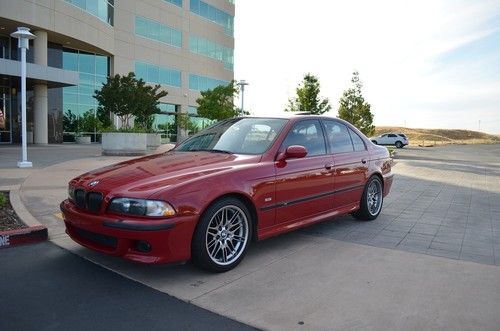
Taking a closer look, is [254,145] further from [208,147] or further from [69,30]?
[69,30]

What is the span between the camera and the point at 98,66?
116 feet

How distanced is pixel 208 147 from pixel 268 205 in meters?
1.22

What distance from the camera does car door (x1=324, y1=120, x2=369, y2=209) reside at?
5.86 meters

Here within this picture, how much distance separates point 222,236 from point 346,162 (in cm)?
245

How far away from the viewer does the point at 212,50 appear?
49062mm

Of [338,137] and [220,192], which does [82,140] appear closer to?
[338,137]

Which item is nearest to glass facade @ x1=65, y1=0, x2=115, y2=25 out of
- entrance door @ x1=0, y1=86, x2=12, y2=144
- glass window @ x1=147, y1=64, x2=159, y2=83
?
glass window @ x1=147, y1=64, x2=159, y2=83

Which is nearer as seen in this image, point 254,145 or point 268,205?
point 268,205

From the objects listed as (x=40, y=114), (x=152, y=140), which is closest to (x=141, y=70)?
A: (x=40, y=114)

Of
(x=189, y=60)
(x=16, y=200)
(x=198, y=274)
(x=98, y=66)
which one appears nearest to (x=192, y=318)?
(x=198, y=274)

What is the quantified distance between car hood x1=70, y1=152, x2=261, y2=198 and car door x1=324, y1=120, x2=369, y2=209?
1534 mm

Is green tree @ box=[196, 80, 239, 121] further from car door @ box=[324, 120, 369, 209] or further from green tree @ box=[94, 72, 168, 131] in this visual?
car door @ box=[324, 120, 369, 209]

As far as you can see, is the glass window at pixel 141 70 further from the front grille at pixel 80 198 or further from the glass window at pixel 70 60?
the front grille at pixel 80 198

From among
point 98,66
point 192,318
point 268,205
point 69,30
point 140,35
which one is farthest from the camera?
point 140,35
